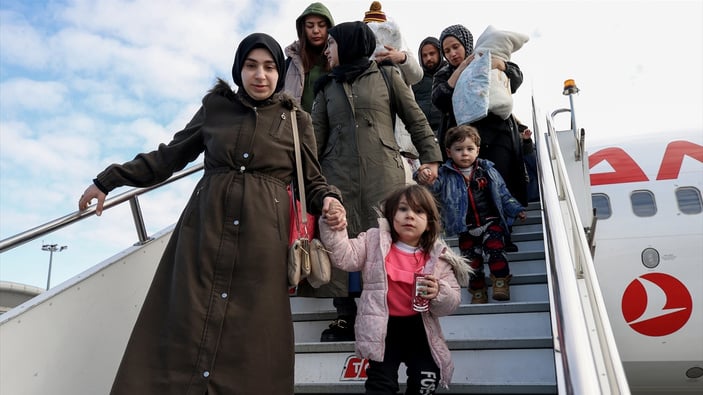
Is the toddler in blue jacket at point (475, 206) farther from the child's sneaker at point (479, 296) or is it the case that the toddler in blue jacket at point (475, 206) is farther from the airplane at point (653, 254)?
the airplane at point (653, 254)

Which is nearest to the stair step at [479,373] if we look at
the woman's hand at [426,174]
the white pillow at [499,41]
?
the woman's hand at [426,174]

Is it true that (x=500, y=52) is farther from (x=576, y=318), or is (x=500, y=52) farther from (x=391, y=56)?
(x=576, y=318)

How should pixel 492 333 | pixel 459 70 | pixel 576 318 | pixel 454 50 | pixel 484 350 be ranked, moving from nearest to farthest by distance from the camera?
pixel 576 318
pixel 484 350
pixel 492 333
pixel 459 70
pixel 454 50

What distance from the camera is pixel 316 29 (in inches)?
156

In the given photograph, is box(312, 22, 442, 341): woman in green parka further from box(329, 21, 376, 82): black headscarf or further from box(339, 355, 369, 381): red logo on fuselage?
box(339, 355, 369, 381): red logo on fuselage

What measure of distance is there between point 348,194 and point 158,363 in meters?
1.57

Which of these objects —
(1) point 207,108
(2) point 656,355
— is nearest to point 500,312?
(1) point 207,108

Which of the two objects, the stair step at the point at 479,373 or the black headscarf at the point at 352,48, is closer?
the stair step at the point at 479,373

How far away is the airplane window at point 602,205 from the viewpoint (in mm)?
6230

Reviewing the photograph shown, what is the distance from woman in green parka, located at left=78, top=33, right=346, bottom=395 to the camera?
1983mm

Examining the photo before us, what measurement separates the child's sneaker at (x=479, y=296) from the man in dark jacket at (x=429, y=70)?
8.02ft

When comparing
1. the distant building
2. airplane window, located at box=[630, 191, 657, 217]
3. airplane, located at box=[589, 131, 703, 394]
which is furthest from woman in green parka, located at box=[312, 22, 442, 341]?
the distant building

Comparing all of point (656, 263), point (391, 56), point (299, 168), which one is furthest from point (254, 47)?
point (656, 263)

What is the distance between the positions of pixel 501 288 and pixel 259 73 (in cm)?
204
